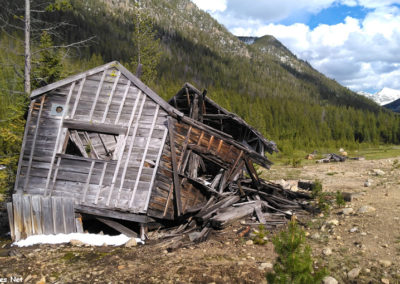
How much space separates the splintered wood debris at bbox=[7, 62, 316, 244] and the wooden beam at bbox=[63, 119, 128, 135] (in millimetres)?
33

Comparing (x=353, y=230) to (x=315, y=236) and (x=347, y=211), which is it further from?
(x=347, y=211)

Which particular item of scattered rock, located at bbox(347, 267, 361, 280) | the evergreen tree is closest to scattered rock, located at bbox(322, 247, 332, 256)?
scattered rock, located at bbox(347, 267, 361, 280)

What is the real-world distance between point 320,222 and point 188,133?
18.5 ft

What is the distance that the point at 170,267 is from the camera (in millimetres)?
6277

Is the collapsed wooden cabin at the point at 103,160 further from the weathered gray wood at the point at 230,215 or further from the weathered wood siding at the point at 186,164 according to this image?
the weathered gray wood at the point at 230,215

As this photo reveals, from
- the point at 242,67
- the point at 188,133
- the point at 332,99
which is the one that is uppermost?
the point at 242,67

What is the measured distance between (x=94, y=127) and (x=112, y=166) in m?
1.44

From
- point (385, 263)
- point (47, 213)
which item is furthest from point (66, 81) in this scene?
point (385, 263)

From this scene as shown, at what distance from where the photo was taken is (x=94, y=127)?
857 cm

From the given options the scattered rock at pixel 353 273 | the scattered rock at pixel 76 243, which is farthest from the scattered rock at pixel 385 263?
the scattered rock at pixel 76 243

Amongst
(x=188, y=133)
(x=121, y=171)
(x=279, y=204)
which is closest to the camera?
(x=121, y=171)

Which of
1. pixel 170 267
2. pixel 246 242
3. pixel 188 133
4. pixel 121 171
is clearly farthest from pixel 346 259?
pixel 121 171

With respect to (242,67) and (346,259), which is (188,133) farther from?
(242,67)

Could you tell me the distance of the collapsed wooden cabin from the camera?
824 cm
